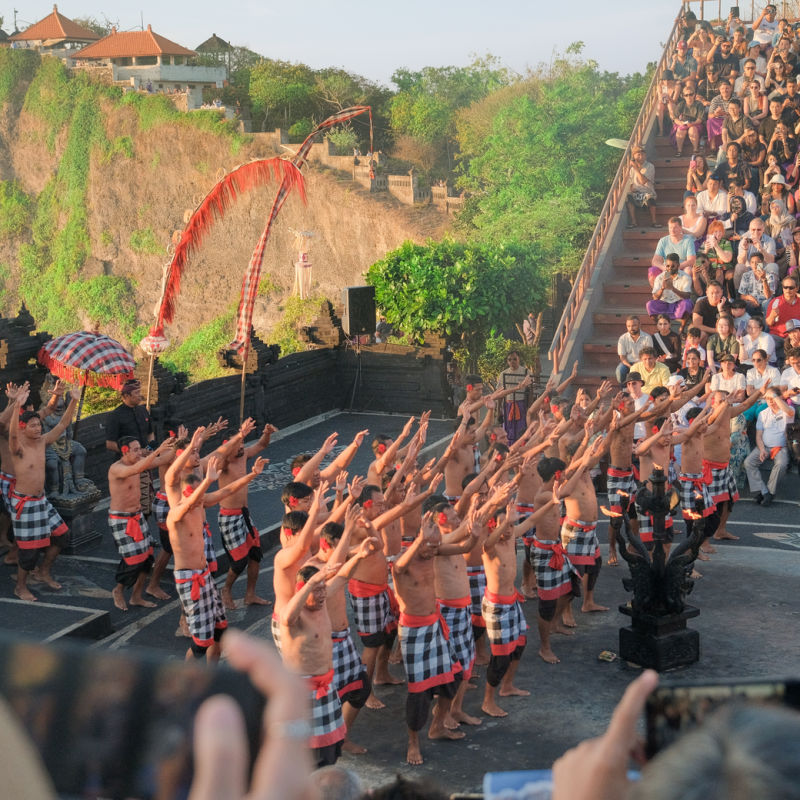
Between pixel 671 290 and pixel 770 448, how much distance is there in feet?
13.0

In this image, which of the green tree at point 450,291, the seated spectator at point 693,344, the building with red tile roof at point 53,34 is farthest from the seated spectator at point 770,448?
the building with red tile roof at point 53,34

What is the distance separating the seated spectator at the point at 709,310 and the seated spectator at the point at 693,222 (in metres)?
2.14

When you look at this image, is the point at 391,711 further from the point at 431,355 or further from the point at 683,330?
the point at 431,355

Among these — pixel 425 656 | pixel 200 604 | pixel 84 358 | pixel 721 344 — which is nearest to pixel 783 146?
pixel 721 344

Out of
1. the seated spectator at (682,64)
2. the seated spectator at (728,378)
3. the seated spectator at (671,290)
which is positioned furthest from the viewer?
the seated spectator at (682,64)

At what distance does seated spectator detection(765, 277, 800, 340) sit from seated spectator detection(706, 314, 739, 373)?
76cm

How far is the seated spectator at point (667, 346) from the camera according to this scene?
53.3 feet

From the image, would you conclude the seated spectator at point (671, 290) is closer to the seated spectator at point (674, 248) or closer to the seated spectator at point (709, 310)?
the seated spectator at point (674, 248)

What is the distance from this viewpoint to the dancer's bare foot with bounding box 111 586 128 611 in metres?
11.0

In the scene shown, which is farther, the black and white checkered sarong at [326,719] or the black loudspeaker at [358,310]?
the black loudspeaker at [358,310]

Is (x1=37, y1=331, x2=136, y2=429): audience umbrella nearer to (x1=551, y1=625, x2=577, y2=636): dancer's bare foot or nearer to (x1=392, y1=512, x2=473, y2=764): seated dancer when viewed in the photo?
(x1=551, y1=625, x2=577, y2=636): dancer's bare foot

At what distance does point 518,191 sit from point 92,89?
3038 centimetres

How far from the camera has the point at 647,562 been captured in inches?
365

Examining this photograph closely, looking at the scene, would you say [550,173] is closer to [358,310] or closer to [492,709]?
[358,310]
